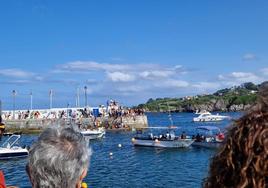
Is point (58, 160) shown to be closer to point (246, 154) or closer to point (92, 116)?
point (246, 154)

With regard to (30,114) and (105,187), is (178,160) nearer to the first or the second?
(105,187)

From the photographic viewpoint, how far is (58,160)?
370cm

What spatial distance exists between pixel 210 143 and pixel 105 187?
949 inches

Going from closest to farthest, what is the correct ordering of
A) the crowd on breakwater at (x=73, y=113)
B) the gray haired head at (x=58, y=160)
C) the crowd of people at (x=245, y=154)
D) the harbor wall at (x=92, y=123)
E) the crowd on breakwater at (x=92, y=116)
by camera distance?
1. the crowd of people at (x=245, y=154)
2. the gray haired head at (x=58, y=160)
3. the harbor wall at (x=92, y=123)
4. the crowd on breakwater at (x=92, y=116)
5. the crowd on breakwater at (x=73, y=113)

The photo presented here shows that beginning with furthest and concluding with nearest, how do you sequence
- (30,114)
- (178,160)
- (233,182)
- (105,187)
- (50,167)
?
(30,114) < (178,160) < (105,187) < (50,167) < (233,182)

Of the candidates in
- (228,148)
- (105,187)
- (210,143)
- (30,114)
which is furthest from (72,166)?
(30,114)

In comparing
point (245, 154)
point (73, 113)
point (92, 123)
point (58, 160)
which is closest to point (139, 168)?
point (58, 160)

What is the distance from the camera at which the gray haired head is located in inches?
145

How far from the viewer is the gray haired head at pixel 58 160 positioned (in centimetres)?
369

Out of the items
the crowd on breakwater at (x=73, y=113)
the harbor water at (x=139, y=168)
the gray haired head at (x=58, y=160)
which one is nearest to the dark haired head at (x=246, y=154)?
the gray haired head at (x=58, y=160)

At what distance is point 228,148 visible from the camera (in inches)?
87.2

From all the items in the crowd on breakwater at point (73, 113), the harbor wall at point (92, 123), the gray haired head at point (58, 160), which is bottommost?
the gray haired head at point (58, 160)

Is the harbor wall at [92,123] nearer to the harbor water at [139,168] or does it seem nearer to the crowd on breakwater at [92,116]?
the crowd on breakwater at [92,116]

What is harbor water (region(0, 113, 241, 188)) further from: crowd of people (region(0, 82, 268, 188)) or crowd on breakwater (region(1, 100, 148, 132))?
crowd on breakwater (region(1, 100, 148, 132))
